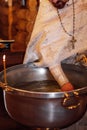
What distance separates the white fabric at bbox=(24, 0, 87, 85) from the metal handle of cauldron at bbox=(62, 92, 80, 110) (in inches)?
6.4

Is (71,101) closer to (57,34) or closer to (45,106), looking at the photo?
(45,106)

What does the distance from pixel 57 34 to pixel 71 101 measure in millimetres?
306

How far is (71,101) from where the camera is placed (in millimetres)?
839

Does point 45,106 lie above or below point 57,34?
below

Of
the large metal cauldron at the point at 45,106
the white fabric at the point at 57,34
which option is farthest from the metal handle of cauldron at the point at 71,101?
the white fabric at the point at 57,34

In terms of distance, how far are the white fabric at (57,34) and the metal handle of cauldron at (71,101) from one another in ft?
0.53

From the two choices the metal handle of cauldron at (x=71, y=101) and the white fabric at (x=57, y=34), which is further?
the white fabric at (x=57, y=34)

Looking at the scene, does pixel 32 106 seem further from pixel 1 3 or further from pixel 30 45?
pixel 1 3

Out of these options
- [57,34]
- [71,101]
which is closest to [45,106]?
[71,101]

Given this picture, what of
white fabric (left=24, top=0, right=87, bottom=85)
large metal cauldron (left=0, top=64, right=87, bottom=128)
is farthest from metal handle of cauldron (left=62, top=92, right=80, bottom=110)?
white fabric (left=24, top=0, right=87, bottom=85)

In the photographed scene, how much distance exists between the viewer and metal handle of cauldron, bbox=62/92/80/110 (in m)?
0.82

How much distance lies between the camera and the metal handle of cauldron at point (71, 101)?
0.82 m

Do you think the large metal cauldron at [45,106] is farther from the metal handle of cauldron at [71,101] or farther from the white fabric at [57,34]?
the white fabric at [57,34]

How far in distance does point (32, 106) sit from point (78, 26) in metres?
0.38
